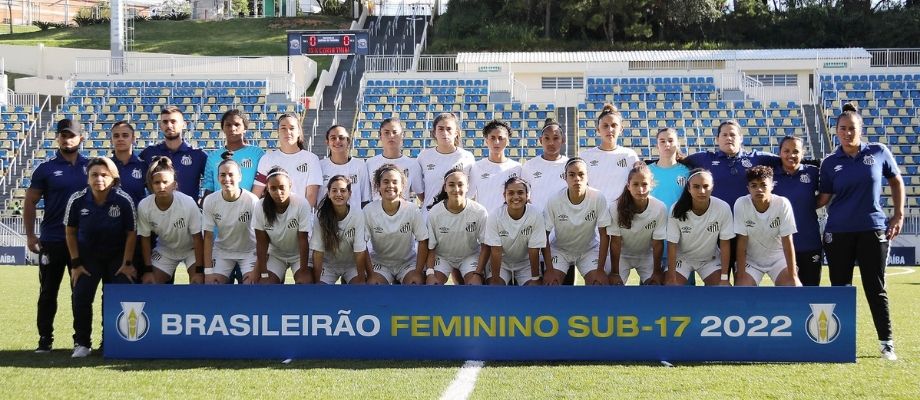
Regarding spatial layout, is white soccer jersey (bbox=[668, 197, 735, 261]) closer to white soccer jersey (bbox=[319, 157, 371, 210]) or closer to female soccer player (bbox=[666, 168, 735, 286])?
female soccer player (bbox=[666, 168, 735, 286])

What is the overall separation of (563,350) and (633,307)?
21.8 inches

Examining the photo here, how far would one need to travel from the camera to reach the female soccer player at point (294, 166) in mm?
8133

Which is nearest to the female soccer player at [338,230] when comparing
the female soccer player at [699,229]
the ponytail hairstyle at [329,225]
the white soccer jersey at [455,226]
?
the ponytail hairstyle at [329,225]

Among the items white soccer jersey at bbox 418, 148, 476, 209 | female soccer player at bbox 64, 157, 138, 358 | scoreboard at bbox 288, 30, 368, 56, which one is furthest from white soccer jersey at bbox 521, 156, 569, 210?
scoreboard at bbox 288, 30, 368, 56

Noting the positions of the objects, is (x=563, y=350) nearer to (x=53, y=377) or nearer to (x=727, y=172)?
(x=727, y=172)

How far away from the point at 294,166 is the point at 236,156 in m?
0.47

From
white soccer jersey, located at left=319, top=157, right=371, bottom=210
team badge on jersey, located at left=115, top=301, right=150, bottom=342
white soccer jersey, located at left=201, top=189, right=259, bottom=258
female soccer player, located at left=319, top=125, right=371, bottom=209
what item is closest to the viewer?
team badge on jersey, located at left=115, top=301, right=150, bottom=342

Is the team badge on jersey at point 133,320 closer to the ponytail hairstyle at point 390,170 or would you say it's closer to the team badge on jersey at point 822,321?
the ponytail hairstyle at point 390,170

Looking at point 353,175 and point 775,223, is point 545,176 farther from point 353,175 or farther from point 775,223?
point 775,223

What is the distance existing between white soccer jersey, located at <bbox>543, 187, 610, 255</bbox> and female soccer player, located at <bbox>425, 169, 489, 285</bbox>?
53 cm

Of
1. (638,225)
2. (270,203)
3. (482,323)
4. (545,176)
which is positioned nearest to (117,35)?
(545,176)

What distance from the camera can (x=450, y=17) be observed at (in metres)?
43.1

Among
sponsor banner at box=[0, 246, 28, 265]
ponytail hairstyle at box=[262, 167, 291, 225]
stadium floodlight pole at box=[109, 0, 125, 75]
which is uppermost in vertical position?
stadium floodlight pole at box=[109, 0, 125, 75]

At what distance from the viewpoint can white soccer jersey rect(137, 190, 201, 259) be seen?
7.29 meters
